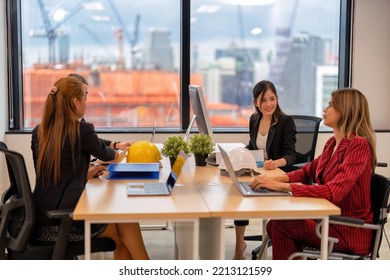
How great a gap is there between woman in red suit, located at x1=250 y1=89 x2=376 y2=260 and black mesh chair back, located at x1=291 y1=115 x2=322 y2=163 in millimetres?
1439

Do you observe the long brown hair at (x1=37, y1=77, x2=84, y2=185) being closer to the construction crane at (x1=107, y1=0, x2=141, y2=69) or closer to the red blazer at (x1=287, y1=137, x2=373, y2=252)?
the red blazer at (x1=287, y1=137, x2=373, y2=252)

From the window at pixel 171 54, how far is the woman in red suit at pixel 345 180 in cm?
284

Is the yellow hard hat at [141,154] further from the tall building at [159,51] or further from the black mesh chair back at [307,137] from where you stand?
the tall building at [159,51]

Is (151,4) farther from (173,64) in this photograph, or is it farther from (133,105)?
(133,105)

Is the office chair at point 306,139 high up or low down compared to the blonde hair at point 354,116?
down

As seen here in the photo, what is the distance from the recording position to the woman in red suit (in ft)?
9.53

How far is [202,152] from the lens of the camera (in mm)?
3777

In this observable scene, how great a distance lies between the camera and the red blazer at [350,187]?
288 cm

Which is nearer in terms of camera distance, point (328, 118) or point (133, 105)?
point (328, 118)

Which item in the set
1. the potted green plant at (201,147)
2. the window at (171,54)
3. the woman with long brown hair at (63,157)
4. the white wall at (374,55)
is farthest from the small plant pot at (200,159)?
the white wall at (374,55)

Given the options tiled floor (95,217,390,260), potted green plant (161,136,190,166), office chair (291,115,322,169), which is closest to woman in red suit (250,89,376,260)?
potted green plant (161,136,190,166)

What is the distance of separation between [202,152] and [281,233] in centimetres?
82
